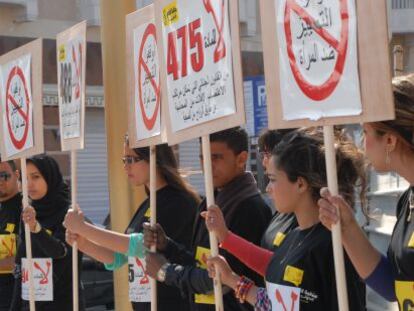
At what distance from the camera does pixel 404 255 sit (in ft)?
9.30

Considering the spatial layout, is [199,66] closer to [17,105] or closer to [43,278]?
[43,278]

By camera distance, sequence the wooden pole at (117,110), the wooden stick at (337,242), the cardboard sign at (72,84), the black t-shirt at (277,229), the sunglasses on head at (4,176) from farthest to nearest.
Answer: the sunglasses on head at (4,176)
the wooden pole at (117,110)
the cardboard sign at (72,84)
the black t-shirt at (277,229)
the wooden stick at (337,242)

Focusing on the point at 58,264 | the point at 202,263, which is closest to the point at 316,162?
the point at 202,263

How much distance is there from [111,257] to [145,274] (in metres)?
0.50

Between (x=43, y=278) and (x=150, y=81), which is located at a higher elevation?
(x=150, y=81)

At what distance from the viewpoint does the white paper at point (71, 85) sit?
192 inches

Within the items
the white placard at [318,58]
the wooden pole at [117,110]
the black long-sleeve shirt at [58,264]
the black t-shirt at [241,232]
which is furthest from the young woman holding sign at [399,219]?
the wooden pole at [117,110]

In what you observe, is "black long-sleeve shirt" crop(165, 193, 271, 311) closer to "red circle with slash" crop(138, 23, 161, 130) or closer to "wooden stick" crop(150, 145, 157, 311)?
"wooden stick" crop(150, 145, 157, 311)

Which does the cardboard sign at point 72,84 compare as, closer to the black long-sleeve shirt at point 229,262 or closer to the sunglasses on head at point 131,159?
the sunglasses on head at point 131,159

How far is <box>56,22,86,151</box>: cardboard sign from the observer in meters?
4.83

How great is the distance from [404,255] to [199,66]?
127cm

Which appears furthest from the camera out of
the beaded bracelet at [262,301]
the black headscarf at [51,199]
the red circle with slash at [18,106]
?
the red circle with slash at [18,106]

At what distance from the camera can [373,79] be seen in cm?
271

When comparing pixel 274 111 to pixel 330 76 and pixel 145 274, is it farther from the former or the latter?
pixel 145 274
